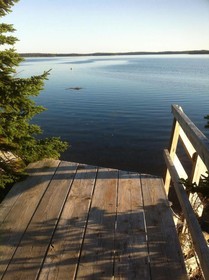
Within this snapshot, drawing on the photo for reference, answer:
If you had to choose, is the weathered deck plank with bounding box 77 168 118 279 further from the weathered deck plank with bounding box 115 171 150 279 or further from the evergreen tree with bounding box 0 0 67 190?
the evergreen tree with bounding box 0 0 67 190

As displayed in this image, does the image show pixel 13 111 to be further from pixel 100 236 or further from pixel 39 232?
pixel 100 236

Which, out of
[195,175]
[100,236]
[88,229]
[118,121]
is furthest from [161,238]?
[118,121]

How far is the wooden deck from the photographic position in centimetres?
275

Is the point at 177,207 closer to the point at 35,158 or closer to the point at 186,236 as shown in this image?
the point at 186,236

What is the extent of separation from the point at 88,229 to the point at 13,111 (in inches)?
107

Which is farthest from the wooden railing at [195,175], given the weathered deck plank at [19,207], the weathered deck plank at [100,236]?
the weathered deck plank at [19,207]

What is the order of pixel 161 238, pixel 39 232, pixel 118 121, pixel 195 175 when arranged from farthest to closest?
pixel 118 121, pixel 195 175, pixel 39 232, pixel 161 238

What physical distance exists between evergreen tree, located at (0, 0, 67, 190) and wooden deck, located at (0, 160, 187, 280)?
49 cm

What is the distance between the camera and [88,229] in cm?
336

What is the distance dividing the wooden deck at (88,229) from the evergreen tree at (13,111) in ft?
1.61

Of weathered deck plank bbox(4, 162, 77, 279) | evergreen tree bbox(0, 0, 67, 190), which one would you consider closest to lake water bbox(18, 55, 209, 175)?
evergreen tree bbox(0, 0, 67, 190)

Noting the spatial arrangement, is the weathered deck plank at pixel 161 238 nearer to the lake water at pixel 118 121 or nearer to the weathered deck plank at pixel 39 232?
the weathered deck plank at pixel 39 232

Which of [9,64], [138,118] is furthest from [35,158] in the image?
[138,118]

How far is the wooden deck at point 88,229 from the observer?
2.75 meters
